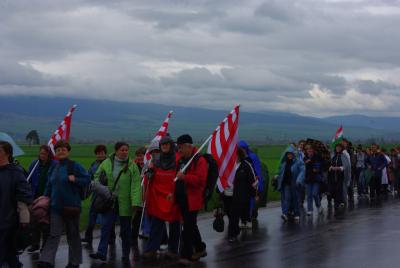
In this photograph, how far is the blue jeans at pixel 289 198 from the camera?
16000 millimetres

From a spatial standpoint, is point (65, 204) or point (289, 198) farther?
point (289, 198)

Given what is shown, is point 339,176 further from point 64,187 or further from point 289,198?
point 64,187

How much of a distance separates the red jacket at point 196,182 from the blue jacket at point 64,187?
4.86ft

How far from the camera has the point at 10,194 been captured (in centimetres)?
815

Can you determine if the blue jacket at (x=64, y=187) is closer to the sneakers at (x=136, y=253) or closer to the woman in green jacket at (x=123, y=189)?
the woman in green jacket at (x=123, y=189)

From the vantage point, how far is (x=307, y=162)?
57.5 feet

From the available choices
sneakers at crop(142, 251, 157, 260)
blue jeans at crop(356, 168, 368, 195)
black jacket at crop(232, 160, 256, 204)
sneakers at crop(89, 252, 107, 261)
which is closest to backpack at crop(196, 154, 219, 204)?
sneakers at crop(142, 251, 157, 260)

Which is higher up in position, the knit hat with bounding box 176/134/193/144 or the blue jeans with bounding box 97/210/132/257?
the knit hat with bounding box 176/134/193/144

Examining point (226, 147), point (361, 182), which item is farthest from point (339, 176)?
point (226, 147)

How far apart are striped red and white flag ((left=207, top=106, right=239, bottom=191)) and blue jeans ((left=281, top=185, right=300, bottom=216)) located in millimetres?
4218

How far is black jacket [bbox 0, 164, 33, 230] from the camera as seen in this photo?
8095 millimetres

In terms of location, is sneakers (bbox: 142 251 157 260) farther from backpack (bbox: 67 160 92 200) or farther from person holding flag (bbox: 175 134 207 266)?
backpack (bbox: 67 160 92 200)

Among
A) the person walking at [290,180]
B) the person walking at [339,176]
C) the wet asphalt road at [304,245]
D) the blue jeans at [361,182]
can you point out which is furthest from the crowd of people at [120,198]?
the blue jeans at [361,182]

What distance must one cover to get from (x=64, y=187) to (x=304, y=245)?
432cm
